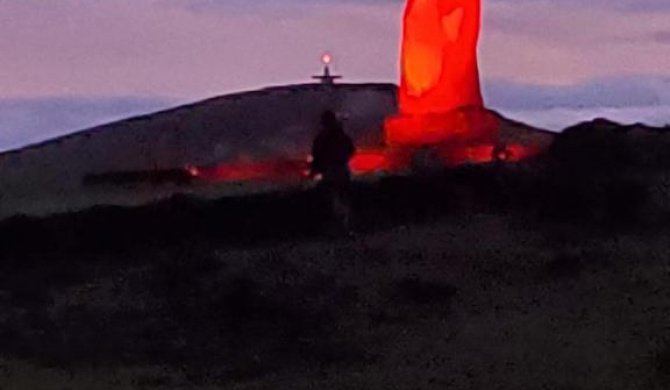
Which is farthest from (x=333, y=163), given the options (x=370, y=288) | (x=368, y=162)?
(x=368, y=162)

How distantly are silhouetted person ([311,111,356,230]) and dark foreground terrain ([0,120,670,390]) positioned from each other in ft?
0.83

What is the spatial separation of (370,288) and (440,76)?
15511 millimetres

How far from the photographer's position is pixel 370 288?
1827cm

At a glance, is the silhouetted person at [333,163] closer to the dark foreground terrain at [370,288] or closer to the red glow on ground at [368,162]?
the dark foreground terrain at [370,288]

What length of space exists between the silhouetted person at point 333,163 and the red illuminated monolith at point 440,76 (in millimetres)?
8313

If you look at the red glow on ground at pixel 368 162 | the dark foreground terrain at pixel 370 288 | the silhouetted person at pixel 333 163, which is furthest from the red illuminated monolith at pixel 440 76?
the silhouetted person at pixel 333 163

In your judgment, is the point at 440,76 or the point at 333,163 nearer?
the point at 333,163

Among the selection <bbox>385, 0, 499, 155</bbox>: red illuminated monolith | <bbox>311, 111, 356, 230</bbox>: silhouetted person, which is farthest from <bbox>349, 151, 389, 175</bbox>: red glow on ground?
<bbox>311, 111, 356, 230</bbox>: silhouetted person

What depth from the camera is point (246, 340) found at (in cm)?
1631

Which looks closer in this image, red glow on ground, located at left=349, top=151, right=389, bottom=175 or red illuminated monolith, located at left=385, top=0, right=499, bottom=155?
red glow on ground, located at left=349, top=151, right=389, bottom=175

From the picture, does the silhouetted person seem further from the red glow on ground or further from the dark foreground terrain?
the red glow on ground

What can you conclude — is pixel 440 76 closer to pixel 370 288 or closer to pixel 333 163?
pixel 333 163

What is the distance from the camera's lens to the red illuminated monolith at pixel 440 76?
32.9 meters

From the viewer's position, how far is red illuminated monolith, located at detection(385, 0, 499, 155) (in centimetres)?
3294
